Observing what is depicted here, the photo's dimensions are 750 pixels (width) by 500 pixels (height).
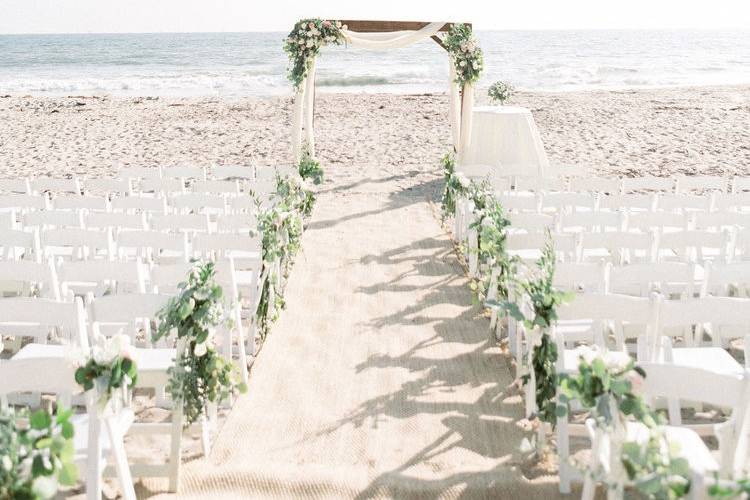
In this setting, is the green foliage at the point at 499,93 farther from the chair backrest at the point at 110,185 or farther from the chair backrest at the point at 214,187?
the chair backrest at the point at 110,185

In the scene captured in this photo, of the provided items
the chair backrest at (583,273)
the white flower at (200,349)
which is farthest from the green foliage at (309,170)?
the white flower at (200,349)

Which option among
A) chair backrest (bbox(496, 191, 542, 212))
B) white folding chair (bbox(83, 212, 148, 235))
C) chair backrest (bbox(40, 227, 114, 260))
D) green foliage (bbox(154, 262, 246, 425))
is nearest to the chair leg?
green foliage (bbox(154, 262, 246, 425))

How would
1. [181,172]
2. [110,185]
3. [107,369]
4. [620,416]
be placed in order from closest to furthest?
[620,416] → [107,369] → [110,185] → [181,172]

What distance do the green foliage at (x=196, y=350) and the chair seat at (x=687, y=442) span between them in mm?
1864

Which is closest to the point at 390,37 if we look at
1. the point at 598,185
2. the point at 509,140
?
the point at 509,140

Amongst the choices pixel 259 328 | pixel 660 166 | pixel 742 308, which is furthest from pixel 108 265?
pixel 660 166

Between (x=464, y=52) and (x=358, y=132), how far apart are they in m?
6.80

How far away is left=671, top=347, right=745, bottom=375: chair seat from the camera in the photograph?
370cm

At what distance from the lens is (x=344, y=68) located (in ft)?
123

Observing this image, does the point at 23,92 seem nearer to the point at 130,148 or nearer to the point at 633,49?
the point at 130,148

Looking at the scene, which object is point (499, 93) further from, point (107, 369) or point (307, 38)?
point (107, 369)

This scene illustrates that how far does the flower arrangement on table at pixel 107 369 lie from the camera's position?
271 centimetres

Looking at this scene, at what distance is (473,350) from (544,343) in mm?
1580

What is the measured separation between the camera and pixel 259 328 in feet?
17.3
